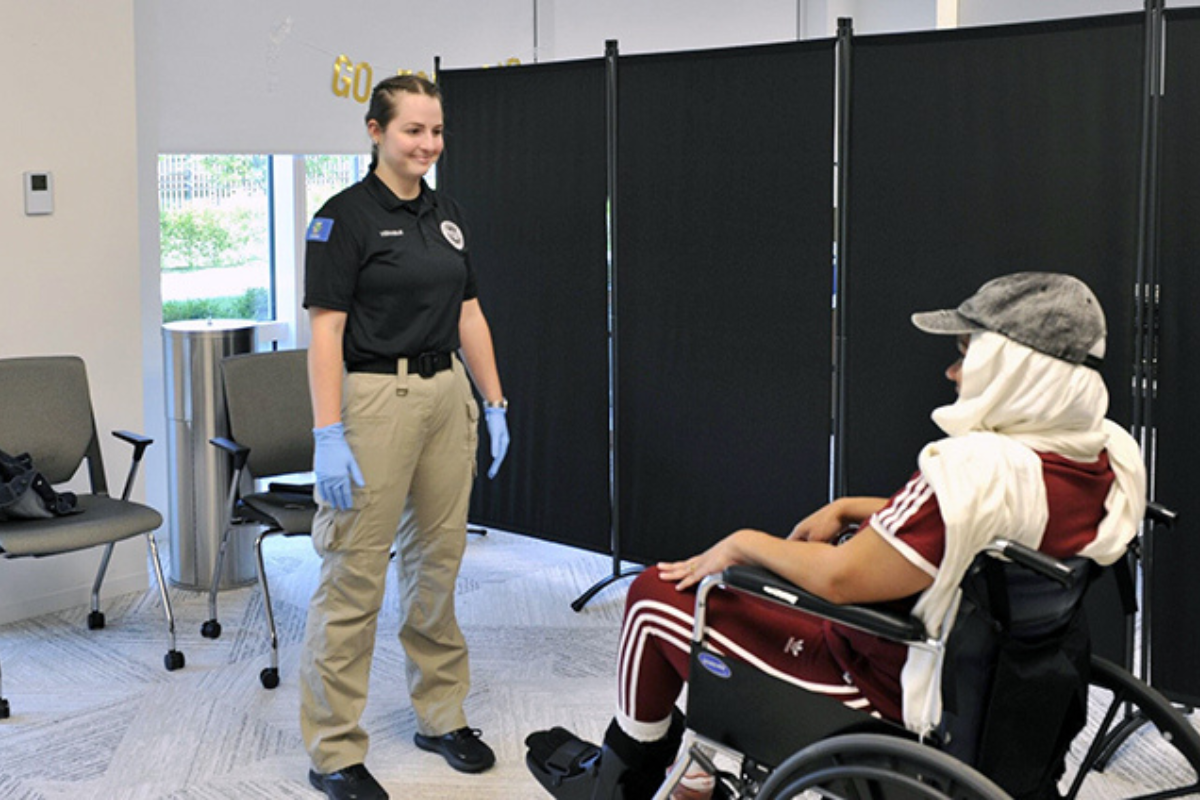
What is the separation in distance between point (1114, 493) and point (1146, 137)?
1378mm

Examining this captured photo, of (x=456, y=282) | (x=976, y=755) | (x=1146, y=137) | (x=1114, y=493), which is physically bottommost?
(x=976, y=755)

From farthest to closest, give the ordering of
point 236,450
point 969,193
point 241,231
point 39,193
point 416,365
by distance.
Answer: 1. point 241,231
2. point 39,193
3. point 236,450
4. point 969,193
5. point 416,365

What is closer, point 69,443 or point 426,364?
point 426,364

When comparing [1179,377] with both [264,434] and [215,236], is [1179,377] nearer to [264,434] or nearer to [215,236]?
[264,434]

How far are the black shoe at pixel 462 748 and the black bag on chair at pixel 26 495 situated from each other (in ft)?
4.17

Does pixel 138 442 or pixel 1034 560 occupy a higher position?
pixel 1034 560

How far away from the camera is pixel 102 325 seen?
4797 mm

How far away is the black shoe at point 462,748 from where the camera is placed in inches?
139

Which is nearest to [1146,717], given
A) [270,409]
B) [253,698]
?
[253,698]

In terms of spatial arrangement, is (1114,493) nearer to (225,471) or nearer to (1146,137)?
(1146,137)

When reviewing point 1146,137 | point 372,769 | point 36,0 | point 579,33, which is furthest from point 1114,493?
point 579,33

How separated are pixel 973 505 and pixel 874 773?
0.43 m

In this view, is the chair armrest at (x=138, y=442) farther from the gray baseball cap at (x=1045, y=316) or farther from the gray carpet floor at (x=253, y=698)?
the gray baseball cap at (x=1045, y=316)

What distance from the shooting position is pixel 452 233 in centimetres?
342
